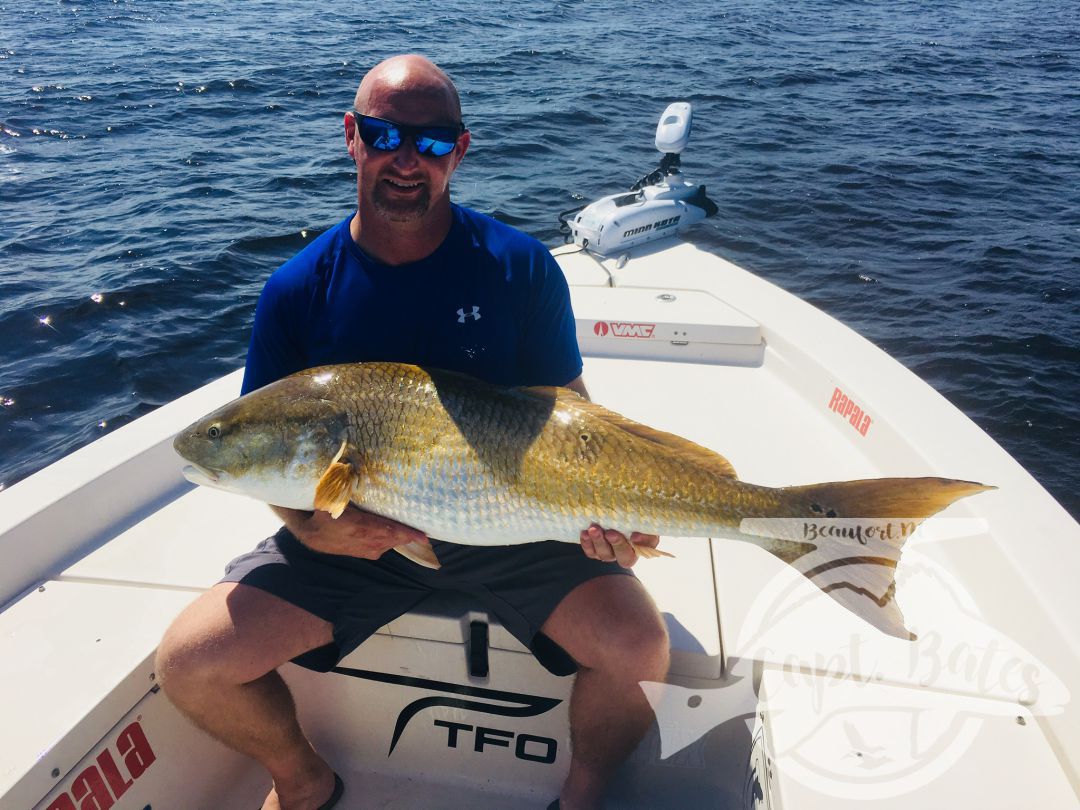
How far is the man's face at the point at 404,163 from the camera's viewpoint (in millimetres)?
2426

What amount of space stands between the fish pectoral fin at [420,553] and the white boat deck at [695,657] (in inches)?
10.8

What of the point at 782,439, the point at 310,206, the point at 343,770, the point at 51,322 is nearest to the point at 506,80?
the point at 310,206

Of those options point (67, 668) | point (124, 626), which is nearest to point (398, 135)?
point (124, 626)

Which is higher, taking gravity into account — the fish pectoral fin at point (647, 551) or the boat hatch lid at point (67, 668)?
the fish pectoral fin at point (647, 551)

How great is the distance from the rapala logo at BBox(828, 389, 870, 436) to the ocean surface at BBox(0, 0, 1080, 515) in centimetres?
345

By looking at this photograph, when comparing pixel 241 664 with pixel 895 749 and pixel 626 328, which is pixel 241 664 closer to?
pixel 895 749

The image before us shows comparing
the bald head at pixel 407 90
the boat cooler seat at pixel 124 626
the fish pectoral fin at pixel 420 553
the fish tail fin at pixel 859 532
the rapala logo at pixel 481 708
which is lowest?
the rapala logo at pixel 481 708

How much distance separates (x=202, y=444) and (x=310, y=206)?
30.1ft

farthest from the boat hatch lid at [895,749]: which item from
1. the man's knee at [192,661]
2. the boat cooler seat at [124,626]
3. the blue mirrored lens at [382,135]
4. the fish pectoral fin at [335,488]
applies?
the blue mirrored lens at [382,135]

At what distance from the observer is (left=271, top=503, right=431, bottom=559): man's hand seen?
2277 mm

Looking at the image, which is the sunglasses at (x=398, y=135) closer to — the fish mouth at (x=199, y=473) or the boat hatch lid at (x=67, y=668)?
the fish mouth at (x=199, y=473)

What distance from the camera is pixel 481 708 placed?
2.65 metres

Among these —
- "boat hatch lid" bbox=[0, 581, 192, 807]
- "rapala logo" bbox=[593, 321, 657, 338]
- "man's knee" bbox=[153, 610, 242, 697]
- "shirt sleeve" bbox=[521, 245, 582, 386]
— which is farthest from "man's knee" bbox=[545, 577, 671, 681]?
"rapala logo" bbox=[593, 321, 657, 338]

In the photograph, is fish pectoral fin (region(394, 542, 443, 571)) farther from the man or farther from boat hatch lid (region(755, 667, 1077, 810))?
boat hatch lid (region(755, 667, 1077, 810))
